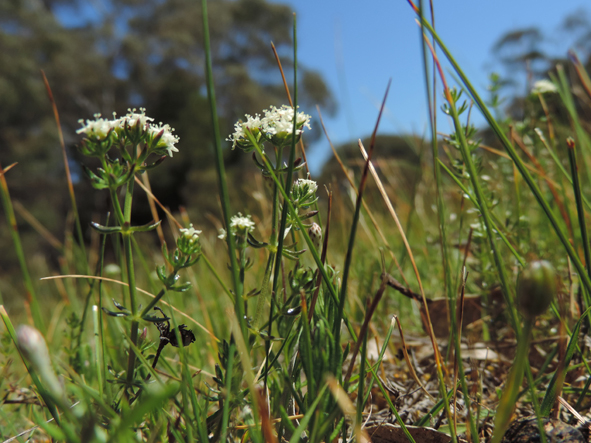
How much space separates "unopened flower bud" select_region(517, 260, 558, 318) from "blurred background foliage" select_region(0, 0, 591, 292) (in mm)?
7173

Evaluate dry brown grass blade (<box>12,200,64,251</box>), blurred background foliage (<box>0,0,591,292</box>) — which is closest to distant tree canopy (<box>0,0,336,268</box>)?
blurred background foliage (<box>0,0,591,292</box>)

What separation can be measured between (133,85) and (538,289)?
36.6 ft

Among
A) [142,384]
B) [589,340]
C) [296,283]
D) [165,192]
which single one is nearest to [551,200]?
[589,340]

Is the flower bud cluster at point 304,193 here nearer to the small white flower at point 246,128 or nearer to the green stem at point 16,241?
the small white flower at point 246,128

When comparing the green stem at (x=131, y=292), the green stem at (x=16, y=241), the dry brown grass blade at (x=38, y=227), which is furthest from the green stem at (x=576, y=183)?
the dry brown grass blade at (x=38, y=227)

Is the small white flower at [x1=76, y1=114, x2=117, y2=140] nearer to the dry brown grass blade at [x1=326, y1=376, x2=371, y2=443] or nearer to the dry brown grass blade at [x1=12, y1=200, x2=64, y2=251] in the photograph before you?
the dry brown grass blade at [x1=326, y1=376, x2=371, y2=443]

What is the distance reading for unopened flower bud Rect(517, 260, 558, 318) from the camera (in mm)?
235

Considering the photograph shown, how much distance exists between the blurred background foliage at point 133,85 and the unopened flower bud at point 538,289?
7173 mm

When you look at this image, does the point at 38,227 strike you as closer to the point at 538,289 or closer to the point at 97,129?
the point at 97,129

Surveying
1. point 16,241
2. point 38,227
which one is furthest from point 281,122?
point 38,227

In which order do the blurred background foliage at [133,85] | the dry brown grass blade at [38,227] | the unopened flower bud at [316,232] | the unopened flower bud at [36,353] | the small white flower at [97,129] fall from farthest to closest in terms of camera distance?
the blurred background foliage at [133,85] < the dry brown grass blade at [38,227] < the unopened flower bud at [316,232] < the small white flower at [97,129] < the unopened flower bud at [36,353]

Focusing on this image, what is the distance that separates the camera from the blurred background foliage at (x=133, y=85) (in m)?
8.40

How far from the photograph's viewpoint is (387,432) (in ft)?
1.38

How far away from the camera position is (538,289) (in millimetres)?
235
